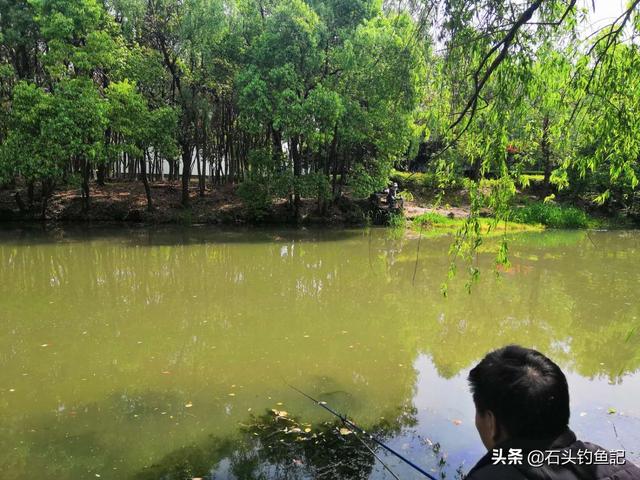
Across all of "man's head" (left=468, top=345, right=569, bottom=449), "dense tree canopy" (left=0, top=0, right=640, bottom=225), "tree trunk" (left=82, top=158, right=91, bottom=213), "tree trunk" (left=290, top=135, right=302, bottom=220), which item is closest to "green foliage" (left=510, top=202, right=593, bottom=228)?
"dense tree canopy" (left=0, top=0, right=640, bottom=225)

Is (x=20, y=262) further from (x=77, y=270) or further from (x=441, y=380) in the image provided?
(x=441, y=380)

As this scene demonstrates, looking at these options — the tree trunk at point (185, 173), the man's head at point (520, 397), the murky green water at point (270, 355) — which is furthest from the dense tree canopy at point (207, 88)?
the man's head at point (520, 397)

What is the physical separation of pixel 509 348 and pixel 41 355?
17.5 ft

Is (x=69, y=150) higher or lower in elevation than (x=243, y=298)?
higher

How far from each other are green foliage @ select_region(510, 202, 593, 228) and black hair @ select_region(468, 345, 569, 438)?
55.7ft

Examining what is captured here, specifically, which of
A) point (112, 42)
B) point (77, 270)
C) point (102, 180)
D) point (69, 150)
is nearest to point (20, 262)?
point (77, 270)

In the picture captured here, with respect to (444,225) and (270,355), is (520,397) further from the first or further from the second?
(444,225)

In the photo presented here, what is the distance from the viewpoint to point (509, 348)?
129 centimetres

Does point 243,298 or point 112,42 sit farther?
point 112,42

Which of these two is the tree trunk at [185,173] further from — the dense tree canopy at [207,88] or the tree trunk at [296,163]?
the tree trunk at [296,163]

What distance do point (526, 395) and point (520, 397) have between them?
0.05 ft

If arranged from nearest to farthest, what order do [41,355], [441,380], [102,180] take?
[441,380] → [41,355] → [102,180]

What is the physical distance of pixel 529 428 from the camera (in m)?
1.19

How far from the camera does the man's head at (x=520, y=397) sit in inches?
47.0
